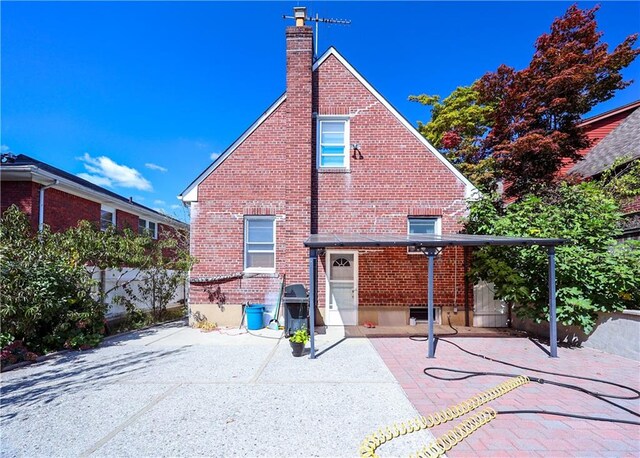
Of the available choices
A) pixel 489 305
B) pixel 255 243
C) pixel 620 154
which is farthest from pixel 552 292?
pixel 620 154

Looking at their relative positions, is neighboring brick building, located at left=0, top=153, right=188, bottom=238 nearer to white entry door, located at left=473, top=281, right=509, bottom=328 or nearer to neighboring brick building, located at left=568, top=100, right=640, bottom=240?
white entry door, located at left=473, top=281, right=509, bottom=328

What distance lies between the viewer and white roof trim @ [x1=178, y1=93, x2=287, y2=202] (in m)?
9.30

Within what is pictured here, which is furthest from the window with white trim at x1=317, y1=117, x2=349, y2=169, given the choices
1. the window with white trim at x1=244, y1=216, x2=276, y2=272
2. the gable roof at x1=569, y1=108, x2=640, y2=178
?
the gable roof at x1=569, y1=108, x2=640, y2=178

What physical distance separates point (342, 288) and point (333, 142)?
14.6ft

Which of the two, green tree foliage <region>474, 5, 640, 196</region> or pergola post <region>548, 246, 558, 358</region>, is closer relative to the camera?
pergola post <region>548, 246, 558, 358</region>

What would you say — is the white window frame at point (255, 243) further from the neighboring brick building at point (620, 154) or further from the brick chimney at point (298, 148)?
the neighboring brick building at point (620, 154)

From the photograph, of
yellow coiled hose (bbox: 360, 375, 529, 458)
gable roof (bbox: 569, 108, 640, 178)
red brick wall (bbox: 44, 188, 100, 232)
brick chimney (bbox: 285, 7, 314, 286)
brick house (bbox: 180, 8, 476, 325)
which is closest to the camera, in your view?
yellow coiled hose (bbox: 360, 375, 529, 458)

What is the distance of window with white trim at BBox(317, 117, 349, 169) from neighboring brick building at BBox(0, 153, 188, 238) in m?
6.00

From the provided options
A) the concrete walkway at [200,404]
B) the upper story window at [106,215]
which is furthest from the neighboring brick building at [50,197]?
the concrete walkway at [200,404]

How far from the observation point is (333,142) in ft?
31.7

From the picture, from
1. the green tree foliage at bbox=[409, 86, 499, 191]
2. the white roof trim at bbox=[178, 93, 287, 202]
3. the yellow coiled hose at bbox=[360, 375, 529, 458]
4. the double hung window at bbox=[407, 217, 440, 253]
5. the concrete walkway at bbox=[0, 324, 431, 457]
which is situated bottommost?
the concrete walkway at bbox=[0, 324, 431, 457]

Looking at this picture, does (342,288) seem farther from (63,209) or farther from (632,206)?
(632,206)

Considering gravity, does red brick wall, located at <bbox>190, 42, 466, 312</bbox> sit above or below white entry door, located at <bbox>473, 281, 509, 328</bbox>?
above

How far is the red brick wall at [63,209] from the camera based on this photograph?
34.0 feet
